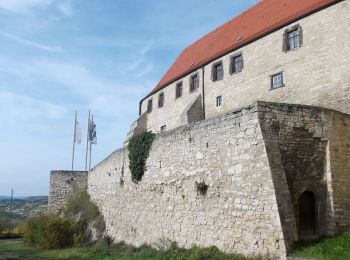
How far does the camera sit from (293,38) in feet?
66.1

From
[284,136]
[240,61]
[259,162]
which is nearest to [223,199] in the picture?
[259,162]

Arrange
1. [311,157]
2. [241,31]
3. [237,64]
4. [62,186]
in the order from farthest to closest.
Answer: [62,186] < [241,31] < [237,64] < [311,157]

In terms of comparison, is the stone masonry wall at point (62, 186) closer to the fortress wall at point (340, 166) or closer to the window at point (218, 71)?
the window at point (218, 71)

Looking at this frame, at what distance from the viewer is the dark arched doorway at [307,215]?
1165 cm

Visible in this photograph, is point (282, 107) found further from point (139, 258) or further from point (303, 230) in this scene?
point (139, 258)

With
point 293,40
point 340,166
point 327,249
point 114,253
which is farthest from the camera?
point 293,40

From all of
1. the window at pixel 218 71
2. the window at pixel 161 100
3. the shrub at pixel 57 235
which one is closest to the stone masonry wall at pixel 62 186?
the shrub at pixel 57 235

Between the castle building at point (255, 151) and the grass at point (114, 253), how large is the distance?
0.41m

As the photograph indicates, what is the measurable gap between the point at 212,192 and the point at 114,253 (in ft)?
23.2

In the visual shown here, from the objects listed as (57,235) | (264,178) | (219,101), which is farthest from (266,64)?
(57,235)

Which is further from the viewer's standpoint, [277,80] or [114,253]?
[277,80]

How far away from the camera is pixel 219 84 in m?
24.9

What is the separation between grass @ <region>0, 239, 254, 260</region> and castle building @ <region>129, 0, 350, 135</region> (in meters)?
8.57

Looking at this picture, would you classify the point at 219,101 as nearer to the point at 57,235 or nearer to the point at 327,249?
the point at 57,235
